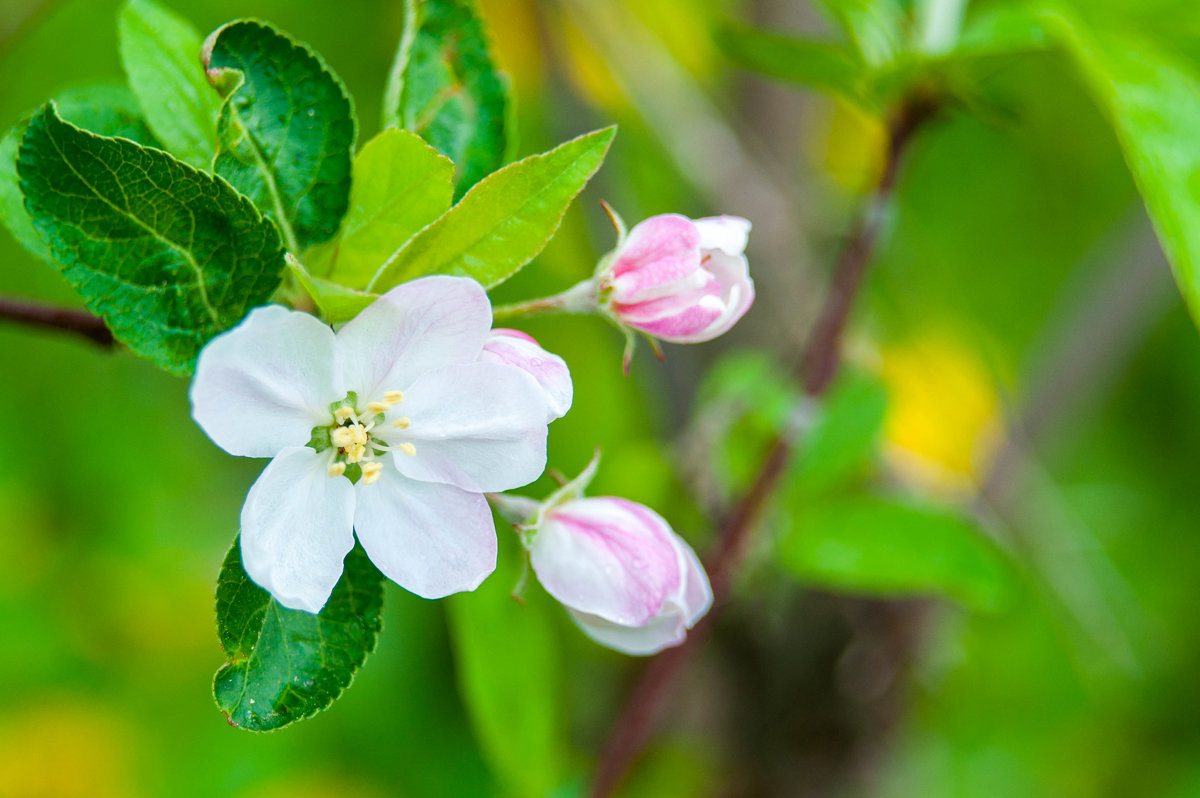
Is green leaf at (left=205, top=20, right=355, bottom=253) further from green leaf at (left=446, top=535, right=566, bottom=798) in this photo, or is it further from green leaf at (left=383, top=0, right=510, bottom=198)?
green leaf at (left=446, top=535, right=566, bottom=798)

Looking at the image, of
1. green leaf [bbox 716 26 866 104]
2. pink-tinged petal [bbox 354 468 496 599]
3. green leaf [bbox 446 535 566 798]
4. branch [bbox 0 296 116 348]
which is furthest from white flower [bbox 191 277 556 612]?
green leaf [bbox 716 26 866 104]

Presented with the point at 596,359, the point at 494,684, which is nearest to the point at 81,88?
the point at 494,684

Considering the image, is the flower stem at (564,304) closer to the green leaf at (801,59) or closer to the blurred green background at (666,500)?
the green leaf at (801,59)

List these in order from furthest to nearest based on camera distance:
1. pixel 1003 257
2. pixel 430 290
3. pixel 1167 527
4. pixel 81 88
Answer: pixel 1003 257, pixel 1167 527, pixel 81 88, pixel 430 290

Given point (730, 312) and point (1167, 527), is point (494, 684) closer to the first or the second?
point (730, 312)

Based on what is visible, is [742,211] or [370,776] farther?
[370,776]
